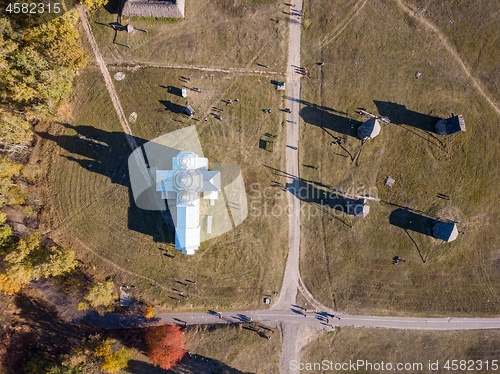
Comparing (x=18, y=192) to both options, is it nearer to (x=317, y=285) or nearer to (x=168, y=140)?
(x=168, y=140)

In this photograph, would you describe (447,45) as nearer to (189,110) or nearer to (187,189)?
(189,110)

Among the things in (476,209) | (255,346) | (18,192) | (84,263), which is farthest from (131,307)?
(476,209)

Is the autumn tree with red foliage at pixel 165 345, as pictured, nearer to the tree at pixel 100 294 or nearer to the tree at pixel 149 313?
the tree at pixel 149 313

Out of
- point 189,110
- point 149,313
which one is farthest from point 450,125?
point 149,313

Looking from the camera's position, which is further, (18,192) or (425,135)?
(425,135)

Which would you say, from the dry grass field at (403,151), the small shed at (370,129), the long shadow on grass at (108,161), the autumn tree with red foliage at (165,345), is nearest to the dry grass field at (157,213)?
the long shadow on grass at (108,161)

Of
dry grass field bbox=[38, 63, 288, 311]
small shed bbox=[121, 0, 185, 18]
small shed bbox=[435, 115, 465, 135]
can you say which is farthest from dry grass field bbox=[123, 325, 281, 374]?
small shed bbox=[121, 0, 185, 18]
